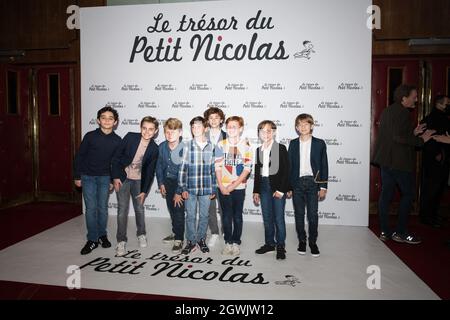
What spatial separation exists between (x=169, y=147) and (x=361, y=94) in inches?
104

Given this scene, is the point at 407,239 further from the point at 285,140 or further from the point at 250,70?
the point at 250,70

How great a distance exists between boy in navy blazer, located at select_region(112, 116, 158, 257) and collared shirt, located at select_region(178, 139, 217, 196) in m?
0.37

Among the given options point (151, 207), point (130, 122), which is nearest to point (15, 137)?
point (130, 122)

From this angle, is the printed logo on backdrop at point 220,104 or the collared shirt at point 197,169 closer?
the collared shirt at point 197,169

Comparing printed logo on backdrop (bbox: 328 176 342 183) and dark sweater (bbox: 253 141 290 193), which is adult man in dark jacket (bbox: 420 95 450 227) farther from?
dark sweater (bbox: 253 141 290 193)

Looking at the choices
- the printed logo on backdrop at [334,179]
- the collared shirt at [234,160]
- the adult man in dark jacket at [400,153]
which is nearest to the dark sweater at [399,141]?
the adult man in dark jacket at [400,153]

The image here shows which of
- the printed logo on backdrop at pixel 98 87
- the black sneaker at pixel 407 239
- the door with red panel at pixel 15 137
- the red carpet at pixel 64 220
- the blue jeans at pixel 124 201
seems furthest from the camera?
the door with red panel at pixel 15 137

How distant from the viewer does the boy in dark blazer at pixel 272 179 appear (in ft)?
11.4

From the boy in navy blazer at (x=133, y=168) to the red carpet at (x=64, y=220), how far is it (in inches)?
35.6

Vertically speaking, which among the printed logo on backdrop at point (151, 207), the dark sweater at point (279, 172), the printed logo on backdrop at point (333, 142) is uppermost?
the printed logo on backdrop at point (333, 142)

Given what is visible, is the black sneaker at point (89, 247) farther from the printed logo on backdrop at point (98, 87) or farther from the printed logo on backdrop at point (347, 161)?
the printed logo on backdrop at point (347, 161)

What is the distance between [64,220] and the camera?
5.03m

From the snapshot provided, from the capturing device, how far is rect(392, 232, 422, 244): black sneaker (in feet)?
12.9
